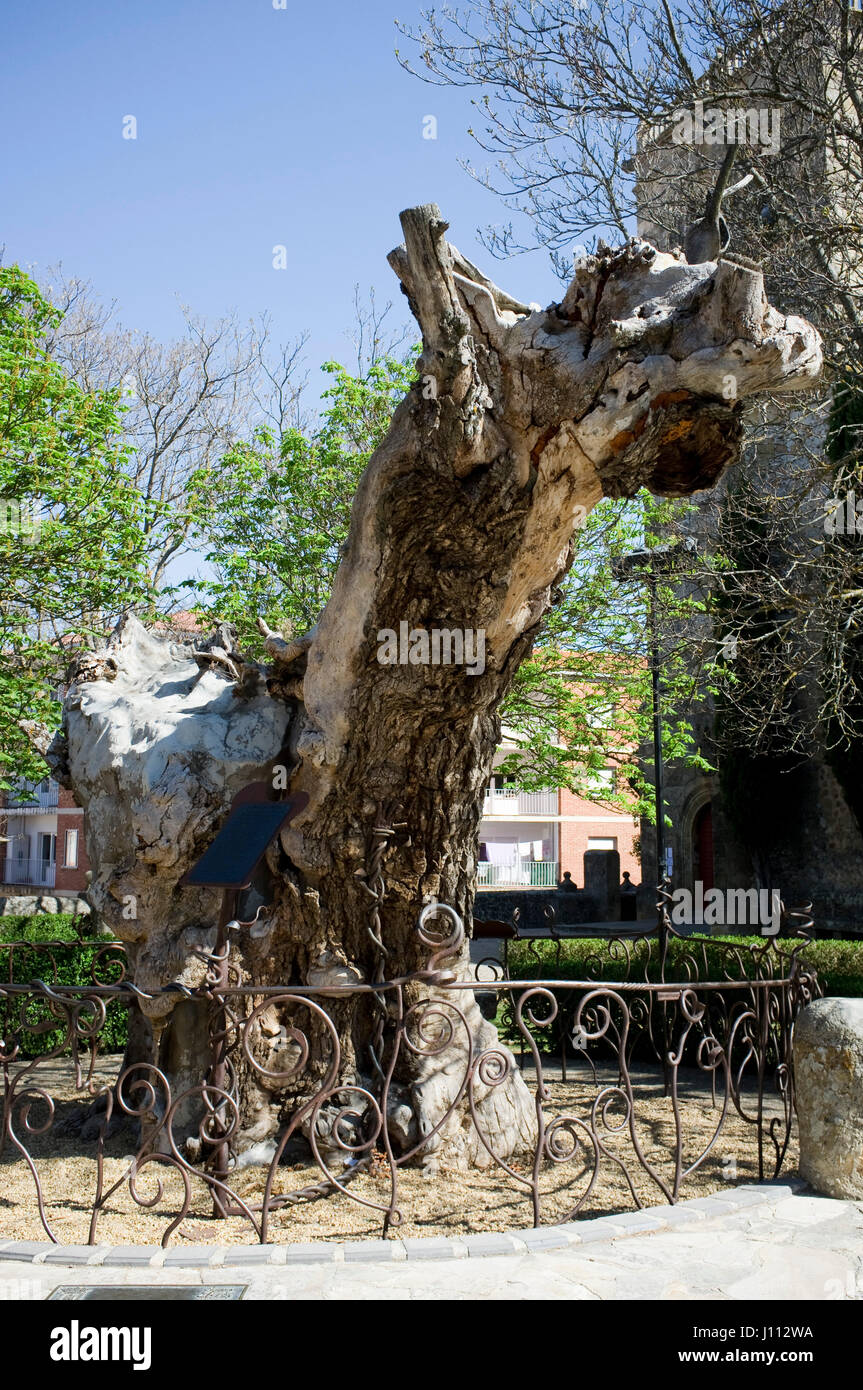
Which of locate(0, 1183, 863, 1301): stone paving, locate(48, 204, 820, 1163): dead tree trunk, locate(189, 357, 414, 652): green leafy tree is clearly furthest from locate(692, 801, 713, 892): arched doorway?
locate(0, 1183, 863, 1301): stone paving

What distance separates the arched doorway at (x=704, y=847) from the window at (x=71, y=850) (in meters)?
19.8

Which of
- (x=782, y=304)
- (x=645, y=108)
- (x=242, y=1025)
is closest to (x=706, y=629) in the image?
(x=782, y=304)

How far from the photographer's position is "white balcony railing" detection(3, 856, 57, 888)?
3719 centimetres

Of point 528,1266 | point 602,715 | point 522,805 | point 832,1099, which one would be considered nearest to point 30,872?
point 522,805

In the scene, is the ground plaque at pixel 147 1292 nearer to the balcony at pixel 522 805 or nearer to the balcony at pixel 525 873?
the balcony at pixel 525 873

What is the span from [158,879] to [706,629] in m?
12.9

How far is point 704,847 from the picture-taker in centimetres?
2802

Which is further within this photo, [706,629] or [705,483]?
[706,629]

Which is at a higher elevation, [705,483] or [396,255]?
[396,255]

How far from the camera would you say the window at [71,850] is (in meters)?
34.3

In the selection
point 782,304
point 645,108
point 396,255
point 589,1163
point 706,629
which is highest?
point 645,108

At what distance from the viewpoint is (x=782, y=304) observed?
10.5 metres
